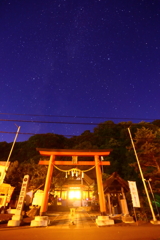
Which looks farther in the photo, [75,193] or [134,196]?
[75,193]

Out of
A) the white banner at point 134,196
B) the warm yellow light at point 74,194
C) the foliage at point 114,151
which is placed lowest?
the white banner at point 134,196

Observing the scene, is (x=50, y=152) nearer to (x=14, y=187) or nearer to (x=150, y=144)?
(x=150, y=144)

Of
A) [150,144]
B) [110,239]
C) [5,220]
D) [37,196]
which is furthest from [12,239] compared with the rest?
[150,144]

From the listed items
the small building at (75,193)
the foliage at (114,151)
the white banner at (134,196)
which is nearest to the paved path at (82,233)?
the white banner at (134,196)

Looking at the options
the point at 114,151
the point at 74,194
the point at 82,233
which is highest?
the point at 114,151

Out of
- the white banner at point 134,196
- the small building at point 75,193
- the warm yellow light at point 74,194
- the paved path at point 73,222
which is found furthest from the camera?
the warm yellow light at point 74,194

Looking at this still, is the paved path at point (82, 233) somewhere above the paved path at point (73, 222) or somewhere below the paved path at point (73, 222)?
below

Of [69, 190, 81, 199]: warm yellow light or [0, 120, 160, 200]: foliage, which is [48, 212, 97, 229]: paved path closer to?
[0, 120, 160, 200]: foliage

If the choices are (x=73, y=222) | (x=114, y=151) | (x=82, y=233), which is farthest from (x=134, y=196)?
(x=114, y=151)

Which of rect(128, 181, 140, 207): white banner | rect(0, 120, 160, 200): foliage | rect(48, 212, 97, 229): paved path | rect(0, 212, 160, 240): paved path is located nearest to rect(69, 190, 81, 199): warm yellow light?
rect(0, 120, 160, 200): foliage

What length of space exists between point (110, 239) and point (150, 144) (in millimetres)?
10084

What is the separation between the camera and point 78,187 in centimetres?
2973

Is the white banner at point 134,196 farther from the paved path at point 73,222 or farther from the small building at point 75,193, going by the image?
the small building at point 75,193

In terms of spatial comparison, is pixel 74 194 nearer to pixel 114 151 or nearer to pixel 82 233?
pixel 114 151
